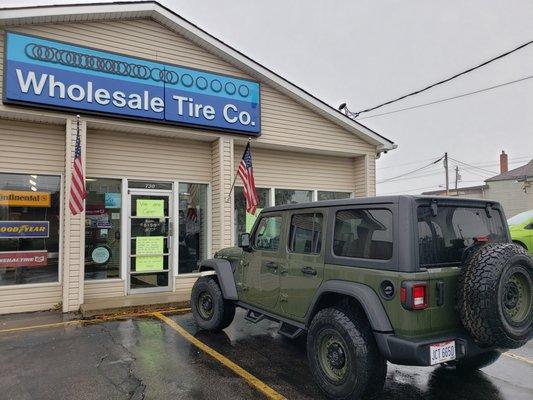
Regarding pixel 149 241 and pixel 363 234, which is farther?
pixel 149 241

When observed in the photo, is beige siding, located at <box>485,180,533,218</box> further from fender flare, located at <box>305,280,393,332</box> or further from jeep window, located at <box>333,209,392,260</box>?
fender flare, located at <box>305,280,393,332</box>

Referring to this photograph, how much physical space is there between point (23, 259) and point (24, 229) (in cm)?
59

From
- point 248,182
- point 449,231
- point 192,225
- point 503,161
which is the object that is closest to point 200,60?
point 248,182

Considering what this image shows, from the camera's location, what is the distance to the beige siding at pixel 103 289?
8.45 metres

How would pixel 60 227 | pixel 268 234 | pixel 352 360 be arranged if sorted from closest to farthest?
pixel 352 360, pixel 268 234, pixel 60 227

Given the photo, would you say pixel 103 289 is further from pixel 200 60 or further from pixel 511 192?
pixel 511 192

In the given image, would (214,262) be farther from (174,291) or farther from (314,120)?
(314,120)

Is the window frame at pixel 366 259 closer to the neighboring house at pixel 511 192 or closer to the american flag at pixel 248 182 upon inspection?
the american flag at pixel 248 182

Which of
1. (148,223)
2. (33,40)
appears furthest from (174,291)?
(33,40)

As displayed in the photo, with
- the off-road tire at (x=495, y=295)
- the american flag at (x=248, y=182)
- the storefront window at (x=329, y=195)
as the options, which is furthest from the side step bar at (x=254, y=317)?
the storefront window at (x=329, y=195)

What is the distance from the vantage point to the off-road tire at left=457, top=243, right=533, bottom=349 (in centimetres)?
344

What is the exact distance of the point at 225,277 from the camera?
5.96 metres

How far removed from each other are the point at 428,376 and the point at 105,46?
331 inches

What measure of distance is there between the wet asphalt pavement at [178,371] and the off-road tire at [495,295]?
946 mm
